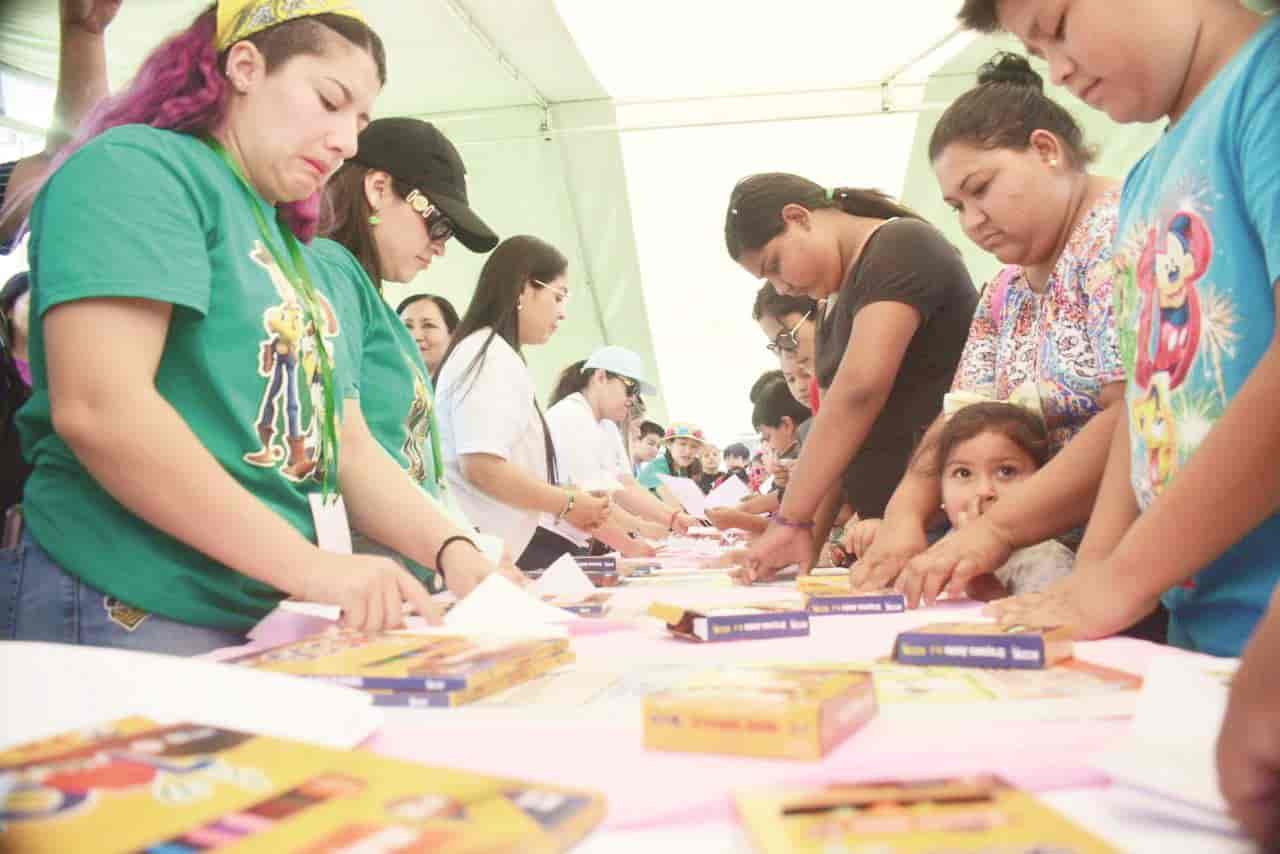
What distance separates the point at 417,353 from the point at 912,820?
1.46m

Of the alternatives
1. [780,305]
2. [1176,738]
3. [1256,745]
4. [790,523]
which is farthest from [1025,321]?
[780,305]

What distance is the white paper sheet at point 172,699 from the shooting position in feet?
1.65

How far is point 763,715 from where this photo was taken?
472 millimetres

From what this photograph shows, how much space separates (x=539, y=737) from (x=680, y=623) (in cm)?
40

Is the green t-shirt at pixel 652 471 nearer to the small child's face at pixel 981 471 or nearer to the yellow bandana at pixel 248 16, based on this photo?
the small child's face at pixel 981 471

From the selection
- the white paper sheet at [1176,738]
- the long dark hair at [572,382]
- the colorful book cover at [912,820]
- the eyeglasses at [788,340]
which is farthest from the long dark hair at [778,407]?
the colorful book cover at [912,820]

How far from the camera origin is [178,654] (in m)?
0.87

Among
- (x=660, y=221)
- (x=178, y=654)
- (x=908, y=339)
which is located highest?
(x=660, y=221)

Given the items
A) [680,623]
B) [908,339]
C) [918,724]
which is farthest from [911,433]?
[918,724]

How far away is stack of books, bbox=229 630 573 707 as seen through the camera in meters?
0.61

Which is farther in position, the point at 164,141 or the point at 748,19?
the point at 748,19

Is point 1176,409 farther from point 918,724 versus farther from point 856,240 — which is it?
point 856,240

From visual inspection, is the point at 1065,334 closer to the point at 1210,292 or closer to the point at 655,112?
the point at 1210,292

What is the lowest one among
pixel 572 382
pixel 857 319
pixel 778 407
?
pixel 857 319
